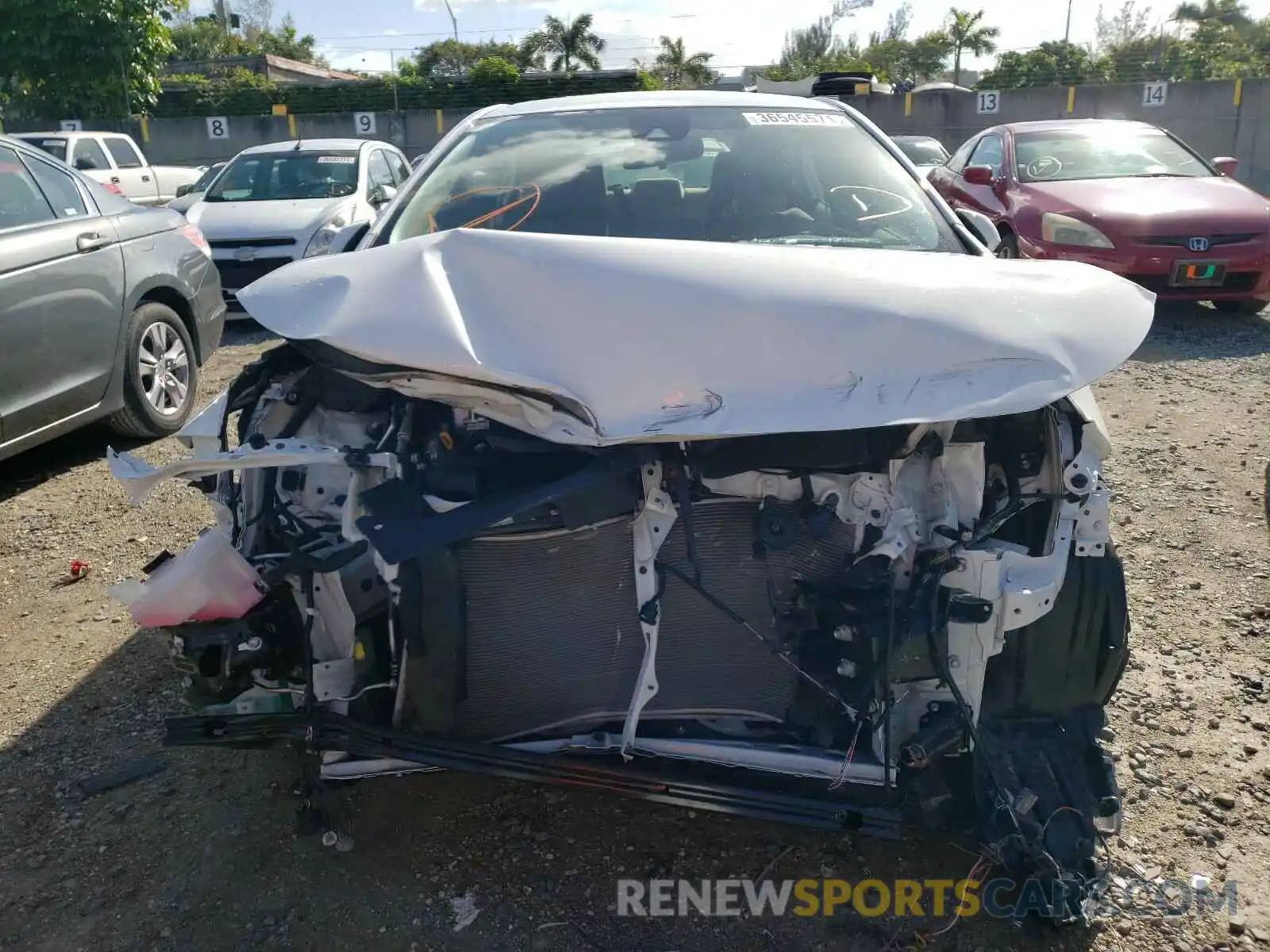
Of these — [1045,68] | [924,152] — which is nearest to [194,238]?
[924,152]

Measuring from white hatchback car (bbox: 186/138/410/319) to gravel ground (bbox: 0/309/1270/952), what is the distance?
5.15 m

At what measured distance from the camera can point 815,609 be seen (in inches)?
87.7

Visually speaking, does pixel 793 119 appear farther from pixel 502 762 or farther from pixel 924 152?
pixel 924 152

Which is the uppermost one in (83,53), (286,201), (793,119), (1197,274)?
(83,53)

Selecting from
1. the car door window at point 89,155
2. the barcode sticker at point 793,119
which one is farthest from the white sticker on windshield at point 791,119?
the car door window at point 89,155

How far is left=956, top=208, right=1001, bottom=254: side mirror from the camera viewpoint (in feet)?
11.2

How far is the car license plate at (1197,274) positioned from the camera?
7.31 meters

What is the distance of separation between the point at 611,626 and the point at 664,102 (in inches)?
88.2

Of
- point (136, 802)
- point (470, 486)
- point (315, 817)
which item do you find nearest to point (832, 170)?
point (470, 486)

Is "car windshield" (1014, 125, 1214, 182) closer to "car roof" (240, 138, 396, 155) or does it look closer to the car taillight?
"car roof" (240, 138, 396, 155)

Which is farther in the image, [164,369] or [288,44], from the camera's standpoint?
[288,44]

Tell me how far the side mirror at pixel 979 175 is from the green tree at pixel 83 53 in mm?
14782

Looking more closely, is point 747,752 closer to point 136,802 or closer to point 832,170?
point 136,802

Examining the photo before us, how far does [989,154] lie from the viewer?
910cm
